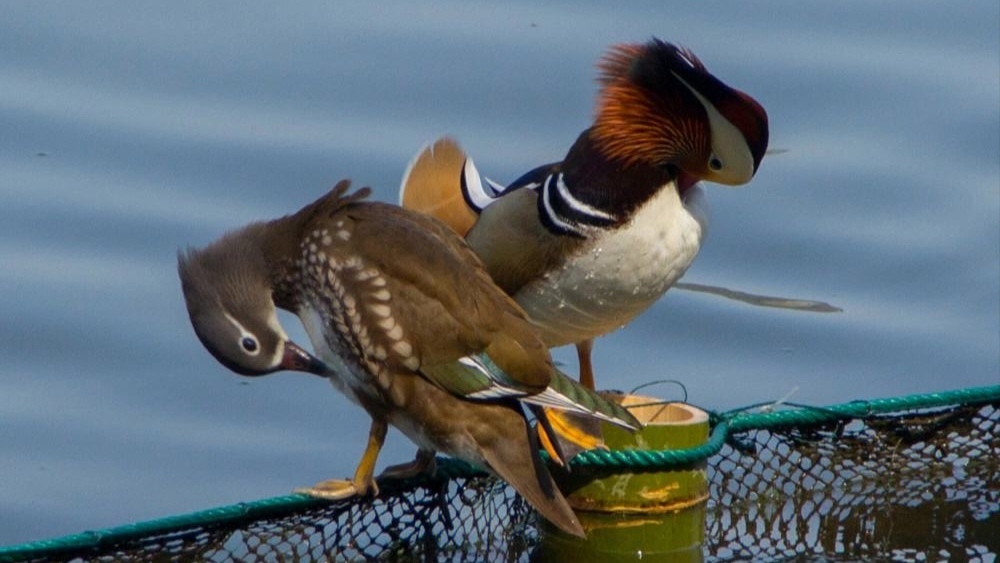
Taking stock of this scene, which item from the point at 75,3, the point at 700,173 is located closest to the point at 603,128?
the point at 700,173

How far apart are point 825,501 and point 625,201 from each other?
0.95 metres

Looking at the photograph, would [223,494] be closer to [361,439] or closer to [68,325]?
[361,439]

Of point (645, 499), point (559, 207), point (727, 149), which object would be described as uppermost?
point (727, 149)

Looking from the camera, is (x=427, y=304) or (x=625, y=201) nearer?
(x=427, y=304)

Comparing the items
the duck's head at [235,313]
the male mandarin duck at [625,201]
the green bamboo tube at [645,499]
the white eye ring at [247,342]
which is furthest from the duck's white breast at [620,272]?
the white eye ring at [247,342]

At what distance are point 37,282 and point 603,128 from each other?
2250 millimetres

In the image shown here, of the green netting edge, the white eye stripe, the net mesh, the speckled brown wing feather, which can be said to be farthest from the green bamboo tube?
the white eye stripe

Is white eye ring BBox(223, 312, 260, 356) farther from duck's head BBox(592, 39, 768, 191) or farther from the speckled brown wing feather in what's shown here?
duck's head BBox(592, 39, 768, 191)

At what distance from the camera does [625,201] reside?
5539 mm

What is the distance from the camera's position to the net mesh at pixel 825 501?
203 inches

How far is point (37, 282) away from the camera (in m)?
6.92

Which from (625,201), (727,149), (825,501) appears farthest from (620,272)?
(825,501)

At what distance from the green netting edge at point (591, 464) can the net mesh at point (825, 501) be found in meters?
0.04

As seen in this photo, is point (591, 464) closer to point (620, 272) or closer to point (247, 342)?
point (620, 272)
